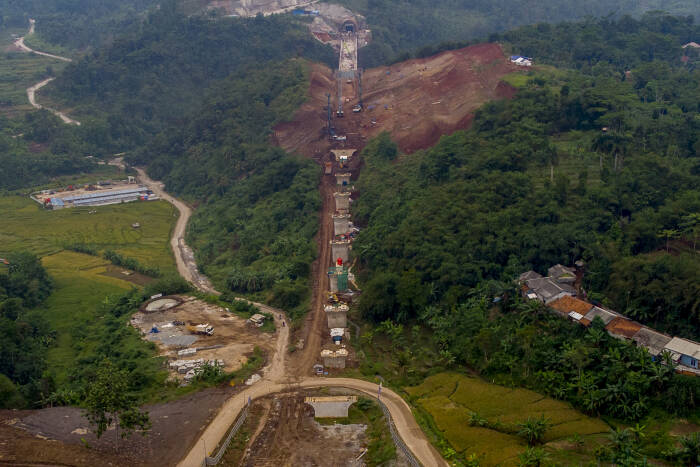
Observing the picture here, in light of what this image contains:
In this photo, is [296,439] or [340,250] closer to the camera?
[296,439]

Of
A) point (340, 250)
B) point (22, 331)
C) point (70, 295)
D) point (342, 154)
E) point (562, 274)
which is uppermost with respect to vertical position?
point (562, 274)

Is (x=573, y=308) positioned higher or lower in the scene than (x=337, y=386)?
higher

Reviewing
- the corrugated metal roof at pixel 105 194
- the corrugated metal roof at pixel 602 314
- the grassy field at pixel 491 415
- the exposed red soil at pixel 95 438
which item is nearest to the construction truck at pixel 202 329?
the exposed red soil at pixel 95 438

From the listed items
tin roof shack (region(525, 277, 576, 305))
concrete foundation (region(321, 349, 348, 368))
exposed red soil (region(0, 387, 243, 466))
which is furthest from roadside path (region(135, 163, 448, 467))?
tin roof shack (region(525, 277, 576, 305))

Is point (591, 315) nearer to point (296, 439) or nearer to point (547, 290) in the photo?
point (547, 290)

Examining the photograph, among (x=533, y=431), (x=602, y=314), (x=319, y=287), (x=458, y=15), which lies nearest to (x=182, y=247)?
(x=319, y=287)

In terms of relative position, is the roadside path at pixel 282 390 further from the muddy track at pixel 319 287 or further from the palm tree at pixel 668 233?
the palm tree at pixel 668 233

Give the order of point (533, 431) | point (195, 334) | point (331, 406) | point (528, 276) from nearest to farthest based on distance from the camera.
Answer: point (533, 431), point (331, 406), point (528, 276), point (195, 334)
